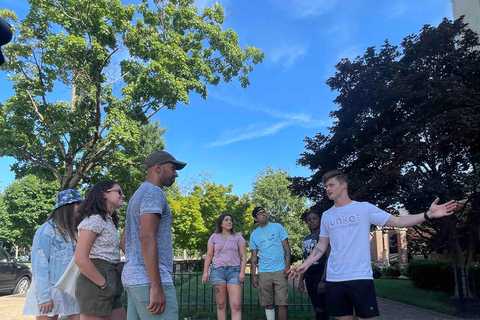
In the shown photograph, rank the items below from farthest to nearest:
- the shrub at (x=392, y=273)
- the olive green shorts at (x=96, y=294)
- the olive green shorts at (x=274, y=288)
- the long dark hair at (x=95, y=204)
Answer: the shrub at (x=392, y=273), the olive green shorts at (x=274, y=288), the long dark hair at (x=95, y=204), the olive green shorts at (x=96, y=294)

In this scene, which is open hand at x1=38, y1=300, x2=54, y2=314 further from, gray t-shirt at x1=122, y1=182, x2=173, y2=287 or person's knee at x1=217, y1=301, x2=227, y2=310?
person's knee at x1=217, y1=301, x2=227, y2=310

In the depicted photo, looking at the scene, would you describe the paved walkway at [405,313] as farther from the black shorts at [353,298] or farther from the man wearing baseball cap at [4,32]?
the man wearing baseball cap at [4,32]

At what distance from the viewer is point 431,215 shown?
2.99 m

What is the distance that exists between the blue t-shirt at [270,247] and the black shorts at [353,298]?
2108 mm

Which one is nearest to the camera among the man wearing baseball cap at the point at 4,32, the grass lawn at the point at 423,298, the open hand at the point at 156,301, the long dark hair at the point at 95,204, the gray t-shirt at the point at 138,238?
the man wearing baseball cap at the point at 4,32

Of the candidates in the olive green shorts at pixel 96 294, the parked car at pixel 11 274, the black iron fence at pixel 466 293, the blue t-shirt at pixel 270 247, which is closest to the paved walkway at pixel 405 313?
the black iron fence at pixel 466 293

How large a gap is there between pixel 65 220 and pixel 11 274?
11082 millimetres

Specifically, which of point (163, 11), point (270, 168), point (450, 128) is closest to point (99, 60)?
point (163, 11)

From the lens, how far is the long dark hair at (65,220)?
326 centimetres

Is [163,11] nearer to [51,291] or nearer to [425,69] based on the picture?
[425,69]

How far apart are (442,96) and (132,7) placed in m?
11.1

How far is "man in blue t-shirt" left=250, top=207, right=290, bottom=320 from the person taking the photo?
5.30m

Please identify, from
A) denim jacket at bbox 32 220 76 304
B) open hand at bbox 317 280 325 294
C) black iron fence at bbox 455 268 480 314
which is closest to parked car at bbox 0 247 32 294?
denim jacket at bbox 32 220 76 304

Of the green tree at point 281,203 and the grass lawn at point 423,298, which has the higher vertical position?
the green tree at point 281,203
